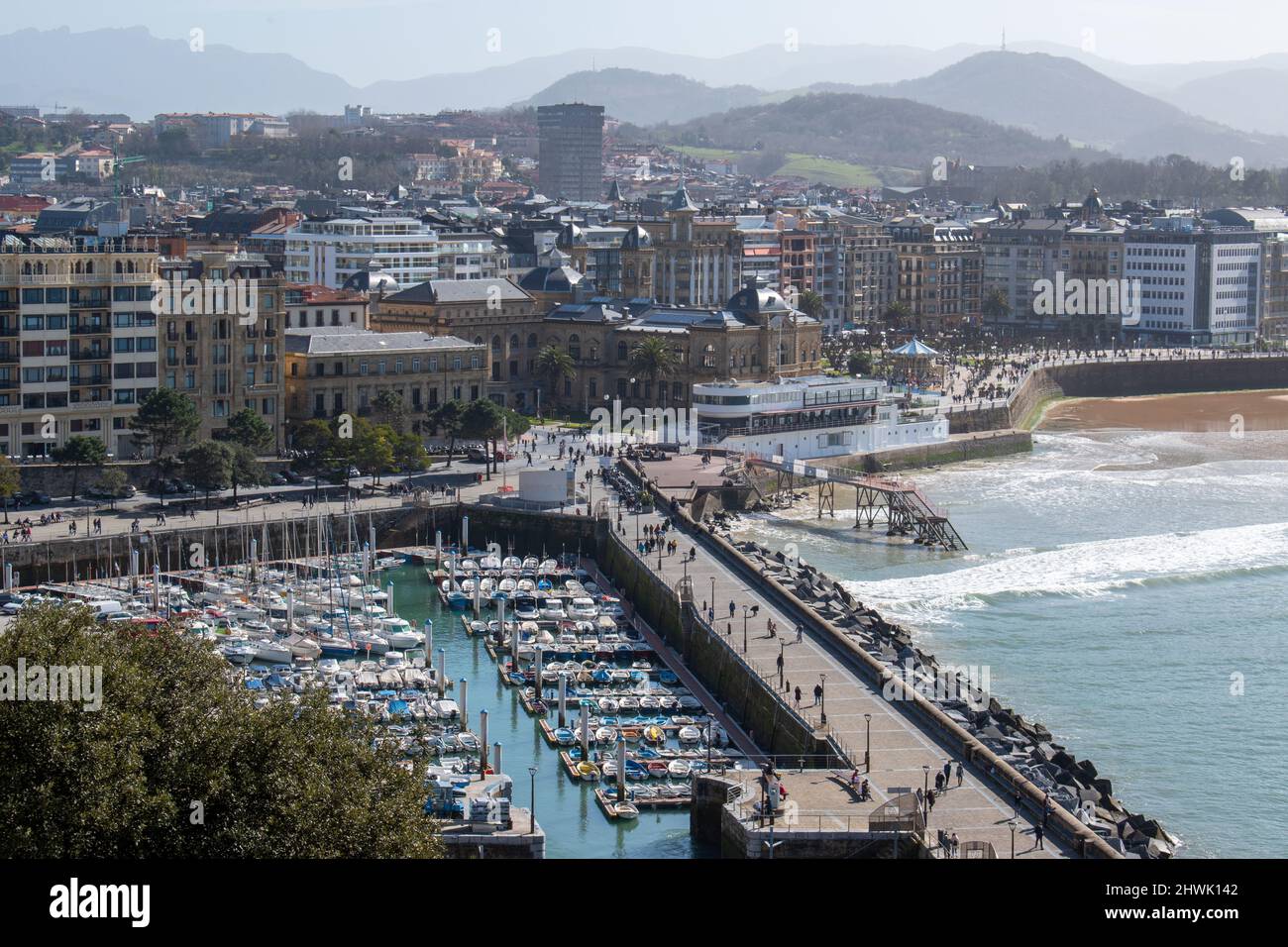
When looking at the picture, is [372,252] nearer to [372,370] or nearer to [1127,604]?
[372,370]

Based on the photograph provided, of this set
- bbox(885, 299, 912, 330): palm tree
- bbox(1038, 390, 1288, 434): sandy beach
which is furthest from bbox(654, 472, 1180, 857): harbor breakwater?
bbox(885, 299, 912, 330): palm tree

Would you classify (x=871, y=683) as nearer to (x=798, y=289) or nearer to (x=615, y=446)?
(x=615, y=446)

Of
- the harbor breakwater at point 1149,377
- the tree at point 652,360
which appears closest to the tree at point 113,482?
the tree at point 652,360

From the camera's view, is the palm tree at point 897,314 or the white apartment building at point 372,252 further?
the palm tree at point 897,314

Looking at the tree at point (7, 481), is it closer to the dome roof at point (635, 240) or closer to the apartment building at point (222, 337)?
the apartment building at point (222, 337)
